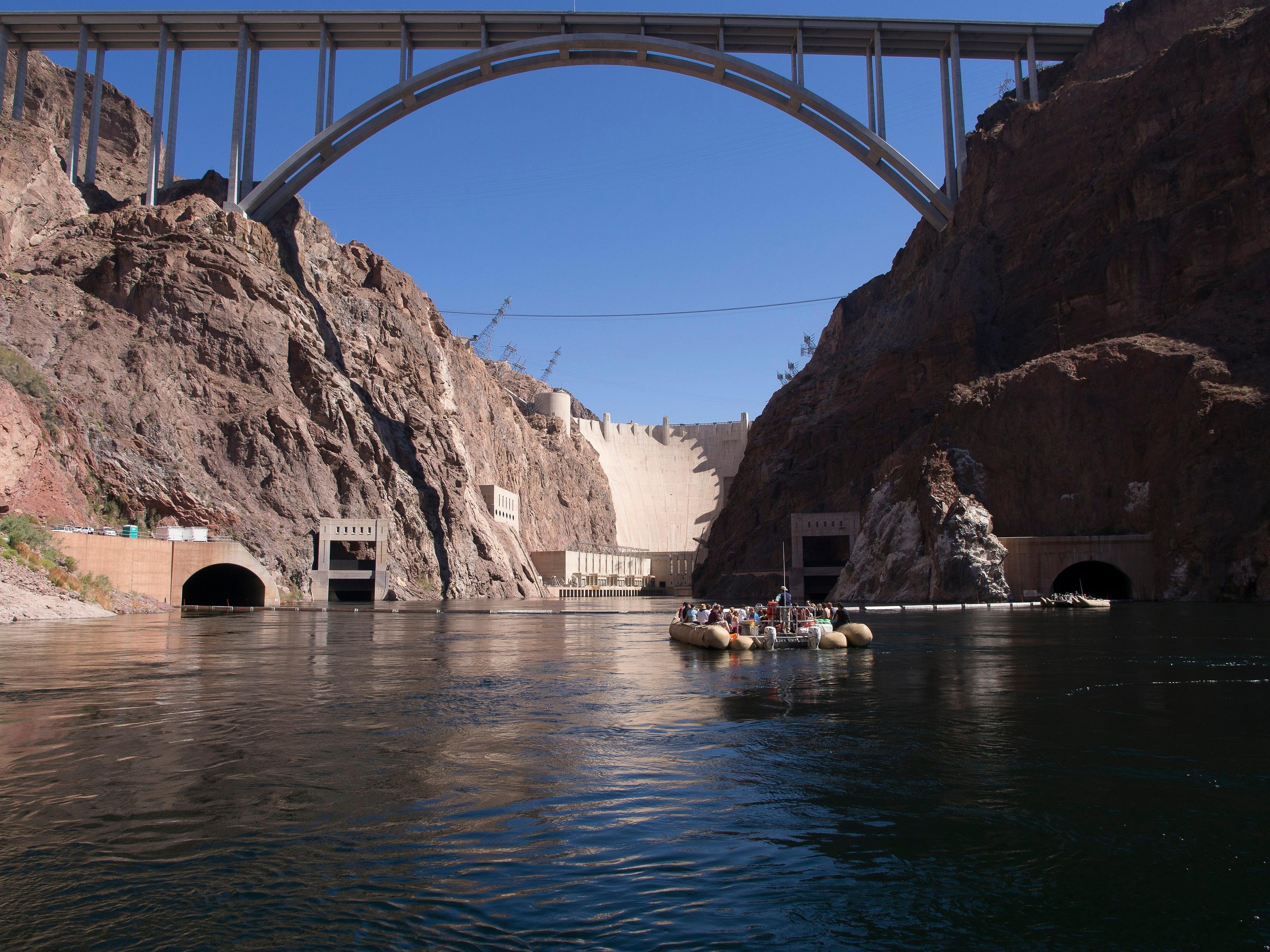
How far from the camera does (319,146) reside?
7844 cm

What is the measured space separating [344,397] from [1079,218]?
2398 inches

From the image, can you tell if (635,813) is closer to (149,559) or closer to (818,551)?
(149,559)

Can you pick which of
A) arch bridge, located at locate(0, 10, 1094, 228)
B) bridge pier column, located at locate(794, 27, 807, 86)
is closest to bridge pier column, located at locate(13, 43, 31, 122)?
arch bridge, located at locate(0, 10, 1094, 228)

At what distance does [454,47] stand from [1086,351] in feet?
187

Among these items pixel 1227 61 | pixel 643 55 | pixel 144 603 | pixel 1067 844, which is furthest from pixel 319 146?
pixel 1067 844

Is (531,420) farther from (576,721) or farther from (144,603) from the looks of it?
(576,721)

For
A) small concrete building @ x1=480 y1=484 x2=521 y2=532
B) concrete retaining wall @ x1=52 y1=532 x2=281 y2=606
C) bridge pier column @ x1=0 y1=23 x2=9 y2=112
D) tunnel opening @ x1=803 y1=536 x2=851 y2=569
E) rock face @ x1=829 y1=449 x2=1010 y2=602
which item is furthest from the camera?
→ small concrete building @ x1=480 y1=484 x2=521 y2=532

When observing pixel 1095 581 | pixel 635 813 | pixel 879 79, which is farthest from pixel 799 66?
pixel 635 813

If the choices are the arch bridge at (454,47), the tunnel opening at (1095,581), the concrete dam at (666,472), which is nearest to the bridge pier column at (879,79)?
the arch bridge at (454,47)

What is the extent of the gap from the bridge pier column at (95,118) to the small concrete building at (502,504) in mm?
44180

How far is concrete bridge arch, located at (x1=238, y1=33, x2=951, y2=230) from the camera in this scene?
75.7 m

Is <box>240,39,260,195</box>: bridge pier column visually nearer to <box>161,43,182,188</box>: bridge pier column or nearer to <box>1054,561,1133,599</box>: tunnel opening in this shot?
<box>161,43,182,188</box>: bridge pier column

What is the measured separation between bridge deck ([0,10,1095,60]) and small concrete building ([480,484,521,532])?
Answer: 1740 inches

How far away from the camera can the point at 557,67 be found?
7962 centimetres
